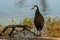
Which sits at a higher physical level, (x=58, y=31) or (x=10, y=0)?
(x=10, y=0)

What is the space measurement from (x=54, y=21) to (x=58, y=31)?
0.66 metres

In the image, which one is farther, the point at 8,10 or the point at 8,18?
the point at 8,10

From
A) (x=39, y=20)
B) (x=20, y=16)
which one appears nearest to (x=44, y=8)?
(x=20, y=16)

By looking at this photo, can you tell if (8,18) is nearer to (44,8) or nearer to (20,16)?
(20,16)

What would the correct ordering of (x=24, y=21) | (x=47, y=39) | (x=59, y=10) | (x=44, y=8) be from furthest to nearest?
(x=44, y=8) → (x=59, y=10) → (x=24, y=21) → (x=47, y=39)

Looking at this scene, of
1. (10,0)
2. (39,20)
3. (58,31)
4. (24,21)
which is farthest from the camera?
(10,0)

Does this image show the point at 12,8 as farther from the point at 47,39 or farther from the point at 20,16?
the point at 47,39

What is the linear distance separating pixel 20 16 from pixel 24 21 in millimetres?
1270

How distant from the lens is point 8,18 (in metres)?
8.87

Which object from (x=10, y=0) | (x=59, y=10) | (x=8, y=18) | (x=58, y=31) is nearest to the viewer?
(x=58, y=31)

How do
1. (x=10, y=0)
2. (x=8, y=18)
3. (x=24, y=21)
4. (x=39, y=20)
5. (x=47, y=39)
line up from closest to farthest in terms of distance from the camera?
1. (x=47, y=39)
2. (x=39, y=20)
3. (x=24, y=21)
4. (x=8, y=18)
5. (x=10, y=0)

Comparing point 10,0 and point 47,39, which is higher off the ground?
point 10,0

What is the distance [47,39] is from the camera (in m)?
5.79

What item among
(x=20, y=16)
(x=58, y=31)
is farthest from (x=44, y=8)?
(x=58, y=31)
